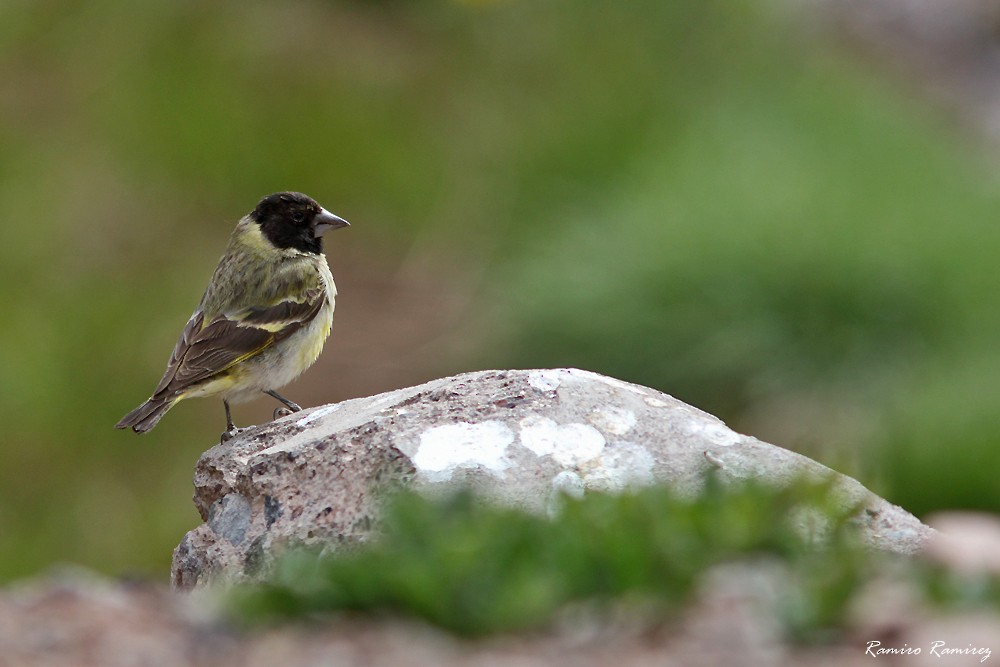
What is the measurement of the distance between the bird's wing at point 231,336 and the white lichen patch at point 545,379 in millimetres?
1891

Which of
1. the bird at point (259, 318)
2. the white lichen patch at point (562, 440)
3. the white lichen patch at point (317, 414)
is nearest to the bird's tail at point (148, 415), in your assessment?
the bird at point (259, 318)

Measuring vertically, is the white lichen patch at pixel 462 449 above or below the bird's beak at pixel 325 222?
below

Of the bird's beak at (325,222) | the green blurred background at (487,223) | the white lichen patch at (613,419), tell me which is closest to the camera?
the white lichen patch at (613,419)

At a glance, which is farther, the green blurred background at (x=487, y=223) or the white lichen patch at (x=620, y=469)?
the green blurred background at (x=487, y=223)

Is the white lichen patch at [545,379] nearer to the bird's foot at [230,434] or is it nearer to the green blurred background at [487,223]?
the bird's foot at [230,434]

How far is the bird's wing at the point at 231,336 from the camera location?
7031 mm

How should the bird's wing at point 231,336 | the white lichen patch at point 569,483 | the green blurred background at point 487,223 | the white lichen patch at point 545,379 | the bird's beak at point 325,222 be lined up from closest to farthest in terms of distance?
the white lichen patch at point 569,483 → the white lichen patch at point 545,379 → the bird's wing at point 231,336 → the bird's beak at point 325,222 → the green blurred background at point 487,223

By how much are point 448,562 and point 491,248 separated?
37.4ft

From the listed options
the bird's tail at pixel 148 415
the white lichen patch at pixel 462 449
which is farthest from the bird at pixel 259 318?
the white lichen patch at pixel 462 449

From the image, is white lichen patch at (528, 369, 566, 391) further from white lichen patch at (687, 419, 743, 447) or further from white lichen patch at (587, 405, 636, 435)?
white lichen patch at (687, 419, 743, 447)

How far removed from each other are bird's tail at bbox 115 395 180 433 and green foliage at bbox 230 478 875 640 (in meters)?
2.58

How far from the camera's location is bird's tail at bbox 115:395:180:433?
6887 millimetres

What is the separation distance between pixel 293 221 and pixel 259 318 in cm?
78

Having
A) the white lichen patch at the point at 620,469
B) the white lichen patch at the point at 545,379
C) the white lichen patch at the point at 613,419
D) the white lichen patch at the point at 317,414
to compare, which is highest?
the white lichen patch at the point at 545,379
